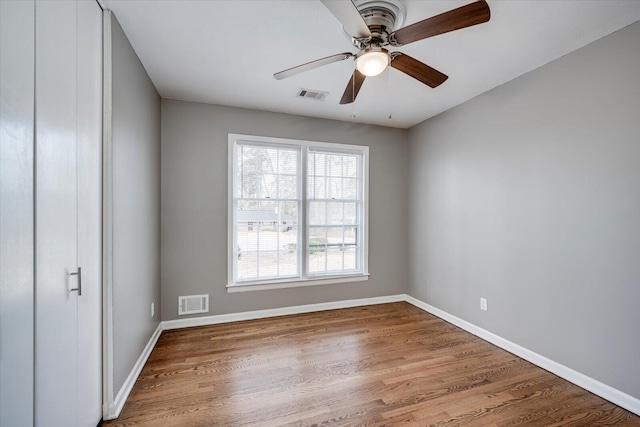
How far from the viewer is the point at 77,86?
148 centimetres

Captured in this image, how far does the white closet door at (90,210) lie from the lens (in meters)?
1.53

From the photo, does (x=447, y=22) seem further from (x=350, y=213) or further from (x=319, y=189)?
(x=350, y=213)

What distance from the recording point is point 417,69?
2047 mm

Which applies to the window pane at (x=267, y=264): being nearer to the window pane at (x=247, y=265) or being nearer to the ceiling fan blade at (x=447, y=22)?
the window pane at (x=247, y=265)

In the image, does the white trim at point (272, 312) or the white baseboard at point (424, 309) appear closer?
the white baseboard at point (424, 309)

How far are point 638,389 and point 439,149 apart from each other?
2.76m

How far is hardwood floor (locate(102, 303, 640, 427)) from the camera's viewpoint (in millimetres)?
1855

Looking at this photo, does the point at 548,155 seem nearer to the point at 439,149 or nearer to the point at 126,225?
the point at 439,149

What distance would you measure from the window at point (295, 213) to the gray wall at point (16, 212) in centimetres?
235

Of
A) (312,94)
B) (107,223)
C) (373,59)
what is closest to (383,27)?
(373,59)

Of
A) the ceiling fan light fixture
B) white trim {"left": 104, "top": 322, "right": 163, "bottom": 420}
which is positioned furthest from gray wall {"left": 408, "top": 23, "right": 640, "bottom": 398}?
white trim {"left": 104, "top": 322, "right": 163, "bottom": 420}

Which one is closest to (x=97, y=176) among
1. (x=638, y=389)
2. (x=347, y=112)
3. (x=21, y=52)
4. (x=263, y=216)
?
(x=21, y=52)

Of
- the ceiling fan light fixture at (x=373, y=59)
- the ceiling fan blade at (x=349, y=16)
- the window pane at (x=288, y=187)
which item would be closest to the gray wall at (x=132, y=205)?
the window pane at (x=288, y=187)

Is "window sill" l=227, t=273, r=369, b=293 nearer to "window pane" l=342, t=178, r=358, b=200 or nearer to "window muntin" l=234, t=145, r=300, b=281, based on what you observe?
"window muntin" l=234, t=145, r=300, b=281
